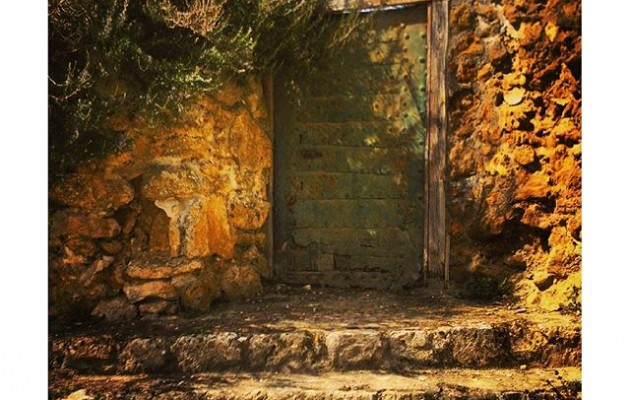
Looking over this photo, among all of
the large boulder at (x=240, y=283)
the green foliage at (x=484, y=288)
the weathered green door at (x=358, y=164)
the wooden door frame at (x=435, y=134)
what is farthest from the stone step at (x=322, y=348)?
the weathered green door at (x=358, y=164)

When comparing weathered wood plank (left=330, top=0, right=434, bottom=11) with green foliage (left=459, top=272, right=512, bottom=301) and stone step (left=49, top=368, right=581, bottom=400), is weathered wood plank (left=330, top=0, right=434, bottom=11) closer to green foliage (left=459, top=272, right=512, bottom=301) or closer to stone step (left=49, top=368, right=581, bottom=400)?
green foliage (left=459, top=272, right=512, bottom=301)

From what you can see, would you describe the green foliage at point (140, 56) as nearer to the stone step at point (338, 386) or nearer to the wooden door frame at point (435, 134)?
the wooden door frame at point (435, 134)

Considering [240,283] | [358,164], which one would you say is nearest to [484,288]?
[358,164]

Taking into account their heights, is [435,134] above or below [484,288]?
above

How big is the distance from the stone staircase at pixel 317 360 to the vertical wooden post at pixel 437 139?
0.71m

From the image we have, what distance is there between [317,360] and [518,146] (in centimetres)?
180

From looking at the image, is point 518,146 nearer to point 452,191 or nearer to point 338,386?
point 452,191

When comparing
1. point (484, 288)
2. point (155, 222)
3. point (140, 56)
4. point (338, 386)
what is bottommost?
point (338, 386)

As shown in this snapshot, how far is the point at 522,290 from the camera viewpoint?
11.7 feet

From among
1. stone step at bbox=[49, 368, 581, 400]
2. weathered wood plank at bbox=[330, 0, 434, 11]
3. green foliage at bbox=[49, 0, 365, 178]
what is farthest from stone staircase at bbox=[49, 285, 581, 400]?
weathered wood plank at bbox=[330, 0, 434, 11]

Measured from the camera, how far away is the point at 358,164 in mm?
4102

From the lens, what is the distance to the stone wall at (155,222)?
3.31 m

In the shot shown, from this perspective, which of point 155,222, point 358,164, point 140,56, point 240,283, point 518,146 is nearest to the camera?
point 140,56

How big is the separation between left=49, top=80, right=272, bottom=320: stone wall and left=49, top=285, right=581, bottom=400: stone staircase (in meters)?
0.24
